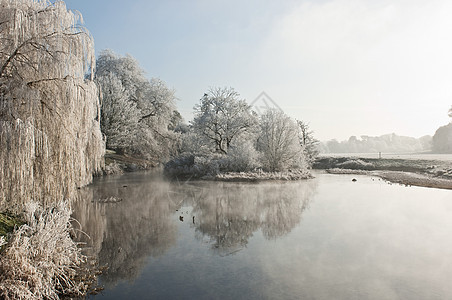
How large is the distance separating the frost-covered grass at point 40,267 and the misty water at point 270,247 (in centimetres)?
52

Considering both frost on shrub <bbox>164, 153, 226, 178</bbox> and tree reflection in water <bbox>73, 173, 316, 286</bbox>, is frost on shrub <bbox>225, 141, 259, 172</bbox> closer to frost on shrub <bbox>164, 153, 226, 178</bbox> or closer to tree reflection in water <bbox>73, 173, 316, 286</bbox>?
frost on shrub <bbox>164, 153, 226, 178</bbox>

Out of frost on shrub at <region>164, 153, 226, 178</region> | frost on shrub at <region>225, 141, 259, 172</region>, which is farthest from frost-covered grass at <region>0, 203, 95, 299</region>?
frost on shrub at <region>225, 141, 259, 172</region>

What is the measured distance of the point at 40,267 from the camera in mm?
4277

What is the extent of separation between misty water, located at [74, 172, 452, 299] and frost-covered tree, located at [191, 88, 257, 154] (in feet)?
46.2

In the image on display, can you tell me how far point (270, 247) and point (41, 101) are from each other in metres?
5.58

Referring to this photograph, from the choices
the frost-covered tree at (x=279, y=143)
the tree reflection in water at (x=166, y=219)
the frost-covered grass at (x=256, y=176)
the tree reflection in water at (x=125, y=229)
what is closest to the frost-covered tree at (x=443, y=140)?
the frost-covered tree at (x=279, y=143)

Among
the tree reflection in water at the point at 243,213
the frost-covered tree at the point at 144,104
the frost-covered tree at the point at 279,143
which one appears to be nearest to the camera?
the tree reflection in water at the point at 243,213

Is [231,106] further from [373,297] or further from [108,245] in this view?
[373,297]

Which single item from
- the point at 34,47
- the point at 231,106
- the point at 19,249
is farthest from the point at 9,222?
the point at 231,106

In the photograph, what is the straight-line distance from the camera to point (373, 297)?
459 centimetres

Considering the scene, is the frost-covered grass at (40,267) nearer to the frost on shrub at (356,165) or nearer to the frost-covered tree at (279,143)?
the frost-covered tree at (279,143)

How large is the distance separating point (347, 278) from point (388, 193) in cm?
1170

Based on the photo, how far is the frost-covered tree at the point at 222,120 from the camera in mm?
26781

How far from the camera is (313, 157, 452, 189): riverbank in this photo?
1956 centimetres
